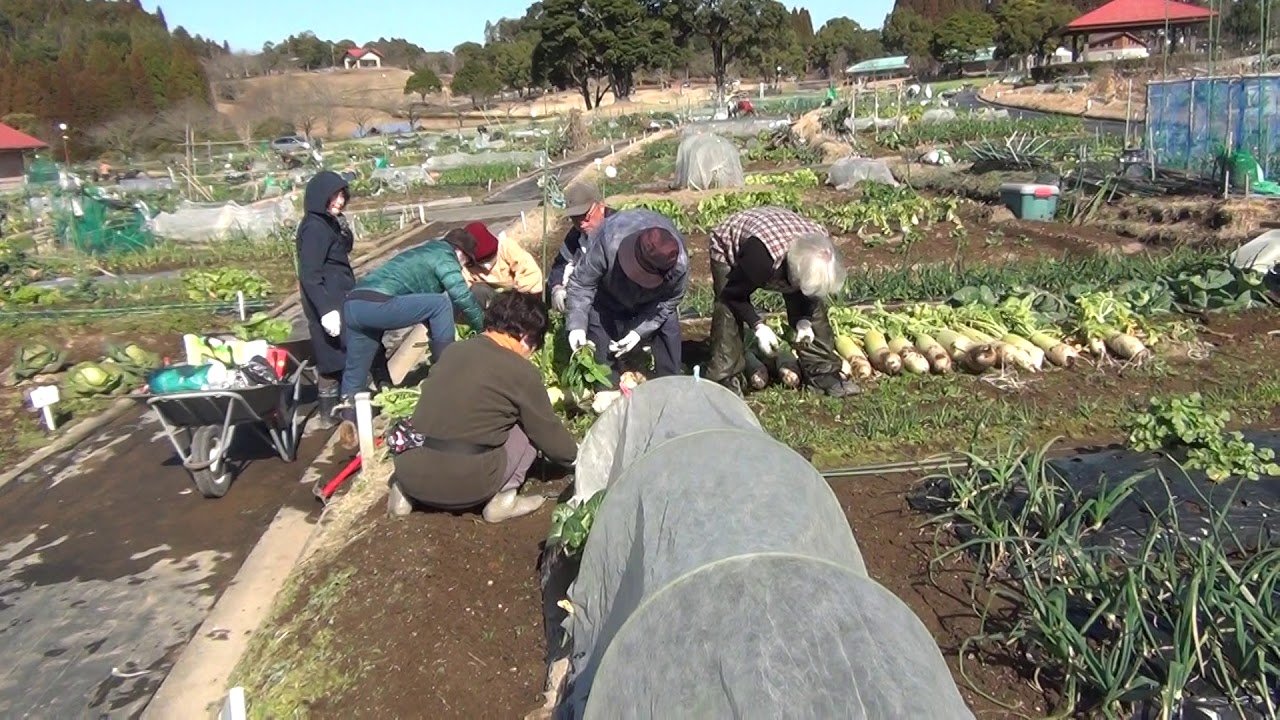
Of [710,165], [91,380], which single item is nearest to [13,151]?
[710,165]

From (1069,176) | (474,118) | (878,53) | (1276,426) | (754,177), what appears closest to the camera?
(1276,426)

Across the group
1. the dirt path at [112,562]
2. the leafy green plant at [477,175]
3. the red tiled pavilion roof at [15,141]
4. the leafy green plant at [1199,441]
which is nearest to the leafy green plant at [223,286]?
the dirt path at [112,562]

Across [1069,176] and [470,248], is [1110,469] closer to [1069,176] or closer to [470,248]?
[470,248]

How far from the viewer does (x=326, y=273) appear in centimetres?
676

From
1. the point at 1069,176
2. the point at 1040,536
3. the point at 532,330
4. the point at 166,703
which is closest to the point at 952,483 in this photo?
the point at 1040,536

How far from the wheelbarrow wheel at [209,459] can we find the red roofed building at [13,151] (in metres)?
37.9

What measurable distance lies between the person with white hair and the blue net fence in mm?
9864

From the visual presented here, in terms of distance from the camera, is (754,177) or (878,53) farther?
(878,53)

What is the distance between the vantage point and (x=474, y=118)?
6419 cm

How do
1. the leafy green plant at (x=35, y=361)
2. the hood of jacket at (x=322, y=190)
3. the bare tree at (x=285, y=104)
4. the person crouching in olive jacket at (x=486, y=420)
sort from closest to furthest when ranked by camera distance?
the person crouching in olive jacket at (x=486, y=420) → the hood of jacket at (x=322, y=190) → the leafy green plant at (x=35, y=361) → the bare tree at (x=285, y=104)

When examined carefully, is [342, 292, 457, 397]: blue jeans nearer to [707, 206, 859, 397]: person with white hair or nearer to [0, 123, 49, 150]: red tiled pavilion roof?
[707, 206, 859, 397]: person with white hair

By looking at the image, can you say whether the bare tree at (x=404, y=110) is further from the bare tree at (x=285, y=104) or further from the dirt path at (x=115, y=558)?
the dirt path at (x=115, y=558)

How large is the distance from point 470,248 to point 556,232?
27.0 feet

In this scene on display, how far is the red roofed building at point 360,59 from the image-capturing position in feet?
330
